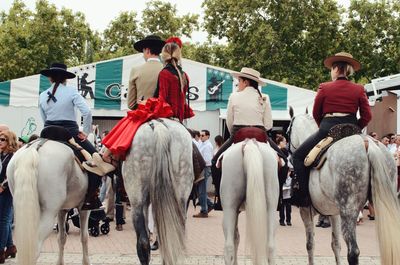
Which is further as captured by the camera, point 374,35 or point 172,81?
point 374,35

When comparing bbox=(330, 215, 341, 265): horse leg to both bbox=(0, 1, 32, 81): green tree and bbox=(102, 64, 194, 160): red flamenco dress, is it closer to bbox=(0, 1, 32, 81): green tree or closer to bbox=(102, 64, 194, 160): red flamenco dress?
bbox=(102, 64, 194, 160): red flamenco dress

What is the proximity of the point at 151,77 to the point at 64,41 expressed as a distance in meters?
31.6

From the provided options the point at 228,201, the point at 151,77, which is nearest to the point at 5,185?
the point at 151,77

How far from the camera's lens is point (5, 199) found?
9164 millimetres

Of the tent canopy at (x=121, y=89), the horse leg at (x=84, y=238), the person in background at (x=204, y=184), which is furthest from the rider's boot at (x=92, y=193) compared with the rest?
the tent canopy at (x=121, y=89)

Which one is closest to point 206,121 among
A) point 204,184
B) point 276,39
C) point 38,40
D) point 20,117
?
point 204,184

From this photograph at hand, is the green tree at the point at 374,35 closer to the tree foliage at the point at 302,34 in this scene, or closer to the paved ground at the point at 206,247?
the tree foliage at the point at 302,34

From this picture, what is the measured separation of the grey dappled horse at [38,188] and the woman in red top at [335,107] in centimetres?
297

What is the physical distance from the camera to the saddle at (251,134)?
7031 millimetres

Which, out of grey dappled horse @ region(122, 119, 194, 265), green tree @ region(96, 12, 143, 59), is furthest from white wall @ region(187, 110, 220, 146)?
green tree @ region(96, 12, 143, 59)

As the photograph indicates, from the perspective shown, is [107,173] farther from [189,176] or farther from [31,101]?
[31,101]

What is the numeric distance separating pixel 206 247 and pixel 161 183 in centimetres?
496

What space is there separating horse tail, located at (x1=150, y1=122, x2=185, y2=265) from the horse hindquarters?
1.41 meters

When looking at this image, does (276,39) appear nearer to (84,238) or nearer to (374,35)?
(374,35)
